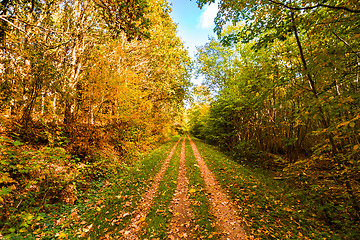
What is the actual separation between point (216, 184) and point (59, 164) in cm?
730

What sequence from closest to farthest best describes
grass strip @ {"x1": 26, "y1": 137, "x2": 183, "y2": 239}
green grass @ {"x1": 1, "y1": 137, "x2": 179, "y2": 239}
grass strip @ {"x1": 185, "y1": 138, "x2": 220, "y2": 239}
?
green grass @ {"x1": 1, "y1": 137, "x2": 179, "y2": 239}, grass strip @ {"x1": 26, "y1": 137, "x2": 183, "y2": 239}, grass strip @ {"x1": 185, "y1": 138, "x2": 220, "y2": 239}

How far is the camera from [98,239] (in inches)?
141

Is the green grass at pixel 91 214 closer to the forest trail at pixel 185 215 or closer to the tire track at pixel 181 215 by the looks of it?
the forest trail at pixel 185 215

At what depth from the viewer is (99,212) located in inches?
183

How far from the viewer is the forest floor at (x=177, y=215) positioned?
373cm

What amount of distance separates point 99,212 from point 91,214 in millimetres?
245

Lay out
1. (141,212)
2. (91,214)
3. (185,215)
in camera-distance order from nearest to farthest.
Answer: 1. (91,214)
2. (185,215)
3. (141,212)

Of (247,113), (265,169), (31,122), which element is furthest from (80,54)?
(265,169)

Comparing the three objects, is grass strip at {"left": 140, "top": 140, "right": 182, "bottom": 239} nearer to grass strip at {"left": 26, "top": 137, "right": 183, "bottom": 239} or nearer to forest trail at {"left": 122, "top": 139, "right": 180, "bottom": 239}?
forest trail at {"left": 122, "top": 139, "right": 180, "bottom": 239}

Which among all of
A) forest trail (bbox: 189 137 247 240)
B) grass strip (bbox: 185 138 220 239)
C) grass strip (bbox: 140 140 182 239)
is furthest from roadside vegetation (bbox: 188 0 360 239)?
grass strip (bbox: 140 140 182 239)

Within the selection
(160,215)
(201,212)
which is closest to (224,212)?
(201,212)

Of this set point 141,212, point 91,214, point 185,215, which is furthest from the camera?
point 141,212

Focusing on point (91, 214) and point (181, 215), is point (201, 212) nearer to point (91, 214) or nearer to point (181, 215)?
point (181, 215)

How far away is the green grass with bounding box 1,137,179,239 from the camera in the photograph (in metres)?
3.50
